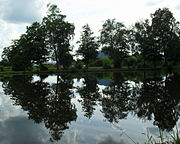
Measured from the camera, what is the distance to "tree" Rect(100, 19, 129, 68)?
69.7 meters

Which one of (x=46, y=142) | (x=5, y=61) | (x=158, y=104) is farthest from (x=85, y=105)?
(x=5, y=61)

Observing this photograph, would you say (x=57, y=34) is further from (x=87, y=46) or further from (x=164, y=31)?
(x=164, y=31)

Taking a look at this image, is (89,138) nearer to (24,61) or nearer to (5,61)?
(24,61)

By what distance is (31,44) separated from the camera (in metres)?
64.7

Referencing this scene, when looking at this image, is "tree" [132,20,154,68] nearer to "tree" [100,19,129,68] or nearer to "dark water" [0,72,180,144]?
"tree" [100,19,129,68]

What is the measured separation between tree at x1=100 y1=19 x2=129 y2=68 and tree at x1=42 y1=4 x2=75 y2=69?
639 inches

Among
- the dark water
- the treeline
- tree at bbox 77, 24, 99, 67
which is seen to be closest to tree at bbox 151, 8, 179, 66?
the treeline

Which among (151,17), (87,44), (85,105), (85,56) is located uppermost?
(151,17)

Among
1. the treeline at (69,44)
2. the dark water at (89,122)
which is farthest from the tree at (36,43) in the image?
the dark water at (89,122)

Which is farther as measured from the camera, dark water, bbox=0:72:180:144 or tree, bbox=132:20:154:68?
tree, bbox=132:20:154:68

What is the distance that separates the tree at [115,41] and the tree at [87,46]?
387 cm

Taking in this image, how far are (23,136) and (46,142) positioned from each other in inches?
48.8

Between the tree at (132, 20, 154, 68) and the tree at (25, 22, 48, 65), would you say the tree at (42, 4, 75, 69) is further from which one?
the tree at (132, 20, 154, 68)

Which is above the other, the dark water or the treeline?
the treeline
